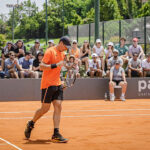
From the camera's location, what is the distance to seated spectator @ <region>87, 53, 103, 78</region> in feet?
56.4

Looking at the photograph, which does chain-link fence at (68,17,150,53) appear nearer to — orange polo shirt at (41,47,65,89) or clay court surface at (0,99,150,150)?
clay court surface at (0,99,150,150)

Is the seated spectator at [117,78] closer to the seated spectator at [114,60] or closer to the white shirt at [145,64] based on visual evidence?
the seated spectator at [114,60]

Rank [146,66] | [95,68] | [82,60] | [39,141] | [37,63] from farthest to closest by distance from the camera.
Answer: [146,66] → [82,60] → [95,68] → [37,63] → [39,141]

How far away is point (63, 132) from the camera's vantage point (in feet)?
29.1

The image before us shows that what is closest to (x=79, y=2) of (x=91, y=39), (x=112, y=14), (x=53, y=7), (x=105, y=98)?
(x=53, y=7)

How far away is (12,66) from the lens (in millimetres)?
16219

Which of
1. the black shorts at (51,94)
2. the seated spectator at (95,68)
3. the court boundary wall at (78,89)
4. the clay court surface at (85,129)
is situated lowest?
the clay court surface at (85,129)

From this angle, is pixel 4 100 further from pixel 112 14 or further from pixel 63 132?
pixel 112 14

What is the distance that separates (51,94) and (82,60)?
9988 mm

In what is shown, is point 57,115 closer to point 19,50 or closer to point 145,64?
point 19,50

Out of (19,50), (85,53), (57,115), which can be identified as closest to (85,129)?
(57,115)

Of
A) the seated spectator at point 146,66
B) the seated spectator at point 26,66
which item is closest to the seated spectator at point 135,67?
the seated spectator at point 146,66

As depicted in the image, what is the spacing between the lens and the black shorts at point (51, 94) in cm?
781

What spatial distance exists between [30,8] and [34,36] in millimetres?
5107
